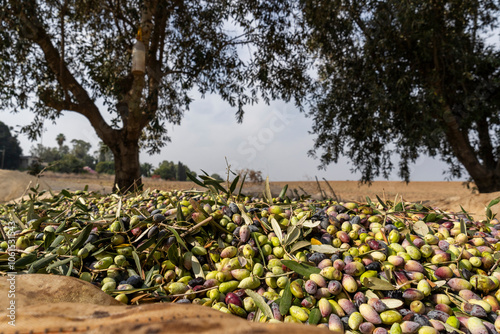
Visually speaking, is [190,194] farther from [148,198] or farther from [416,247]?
[416,247]

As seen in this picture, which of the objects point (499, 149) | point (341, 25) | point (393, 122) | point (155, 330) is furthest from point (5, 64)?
point (499, 149)

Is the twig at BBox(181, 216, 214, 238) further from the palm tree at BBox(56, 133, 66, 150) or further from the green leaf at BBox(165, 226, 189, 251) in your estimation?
the palm tree at BBox(56, 133, 66, 150)

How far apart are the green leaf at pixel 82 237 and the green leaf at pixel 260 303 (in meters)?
0.62

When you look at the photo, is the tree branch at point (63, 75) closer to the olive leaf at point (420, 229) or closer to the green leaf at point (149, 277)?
the green leaf at point (149, 277)

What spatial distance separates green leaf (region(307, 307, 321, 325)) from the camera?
837 mm

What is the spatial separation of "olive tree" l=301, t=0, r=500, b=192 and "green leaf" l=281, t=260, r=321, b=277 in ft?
16.5

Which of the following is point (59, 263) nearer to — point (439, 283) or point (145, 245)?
point (145, 245)

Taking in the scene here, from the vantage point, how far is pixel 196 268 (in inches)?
41.6

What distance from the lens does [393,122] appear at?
643 centimetres

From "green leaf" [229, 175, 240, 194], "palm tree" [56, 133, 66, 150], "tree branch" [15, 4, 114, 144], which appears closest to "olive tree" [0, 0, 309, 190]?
"tree branch" [15, 4, 114, 144]

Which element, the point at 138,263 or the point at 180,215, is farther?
the point at 180,215

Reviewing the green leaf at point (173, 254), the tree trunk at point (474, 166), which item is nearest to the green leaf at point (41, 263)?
the green leaf at point (173, 254)

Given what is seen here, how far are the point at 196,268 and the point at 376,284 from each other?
59 cm

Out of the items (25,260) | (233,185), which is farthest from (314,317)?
(25,260)
